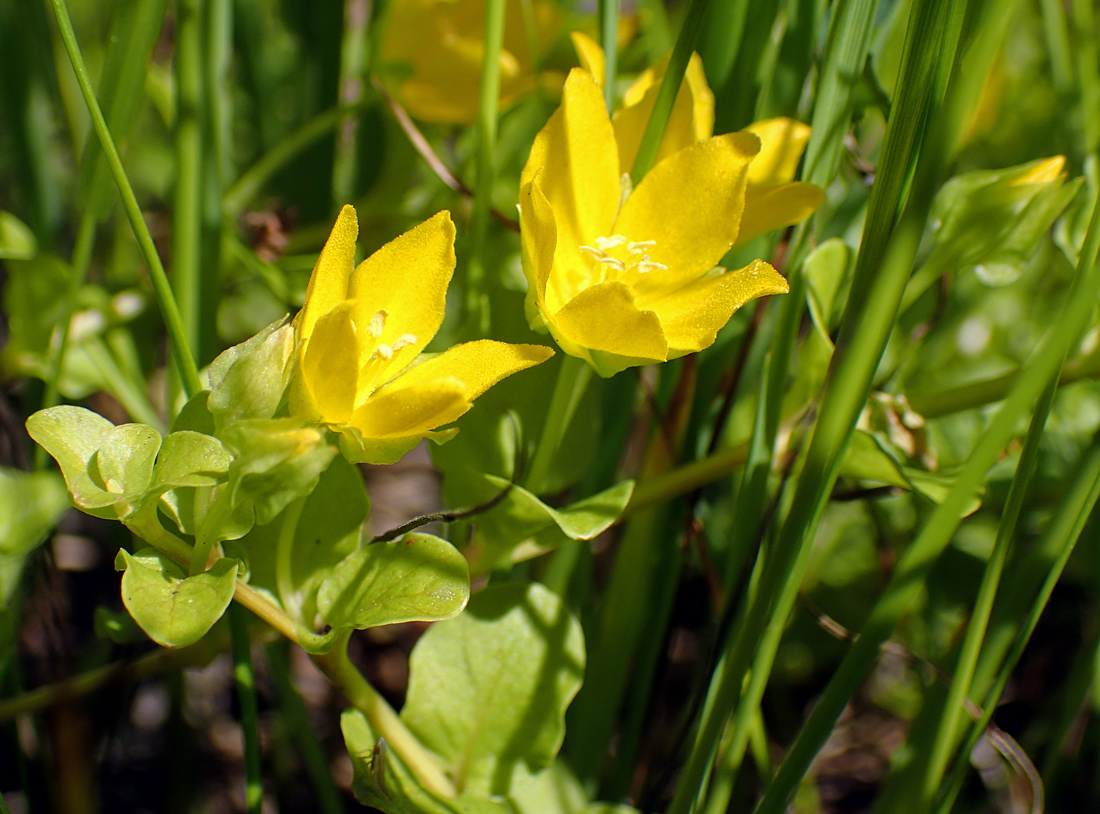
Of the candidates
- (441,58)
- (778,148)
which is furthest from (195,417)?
(441,58)

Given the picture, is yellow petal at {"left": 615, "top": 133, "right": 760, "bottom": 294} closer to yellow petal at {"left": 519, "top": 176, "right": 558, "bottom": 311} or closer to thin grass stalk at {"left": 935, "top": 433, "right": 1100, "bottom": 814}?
yellow petal at {"left": 519, "top": 176, "right": 558, "bottom": 311}

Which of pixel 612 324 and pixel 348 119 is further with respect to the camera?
pixel 348 119

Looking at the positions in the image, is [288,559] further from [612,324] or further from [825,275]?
[825,275]

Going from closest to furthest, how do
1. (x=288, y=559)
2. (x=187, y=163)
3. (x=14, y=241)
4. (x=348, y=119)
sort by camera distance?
(x=288, y=559)
(x=187, y=163)
(x=14, y=241)
(x=348, y=119)

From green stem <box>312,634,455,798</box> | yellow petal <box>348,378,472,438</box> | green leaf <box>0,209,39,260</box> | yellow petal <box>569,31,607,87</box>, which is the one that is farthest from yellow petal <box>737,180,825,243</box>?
green leaf <box>0,209,39,260</box>

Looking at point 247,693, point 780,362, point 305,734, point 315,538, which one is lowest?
point 305,734

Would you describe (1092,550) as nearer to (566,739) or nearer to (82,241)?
(566,739)

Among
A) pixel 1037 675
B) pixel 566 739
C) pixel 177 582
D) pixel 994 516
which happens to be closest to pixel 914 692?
pixel 1037 675

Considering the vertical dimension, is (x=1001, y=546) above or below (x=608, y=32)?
below

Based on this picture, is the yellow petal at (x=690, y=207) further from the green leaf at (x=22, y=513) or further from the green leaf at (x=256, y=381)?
the green leaf at (x=22, y=513)
